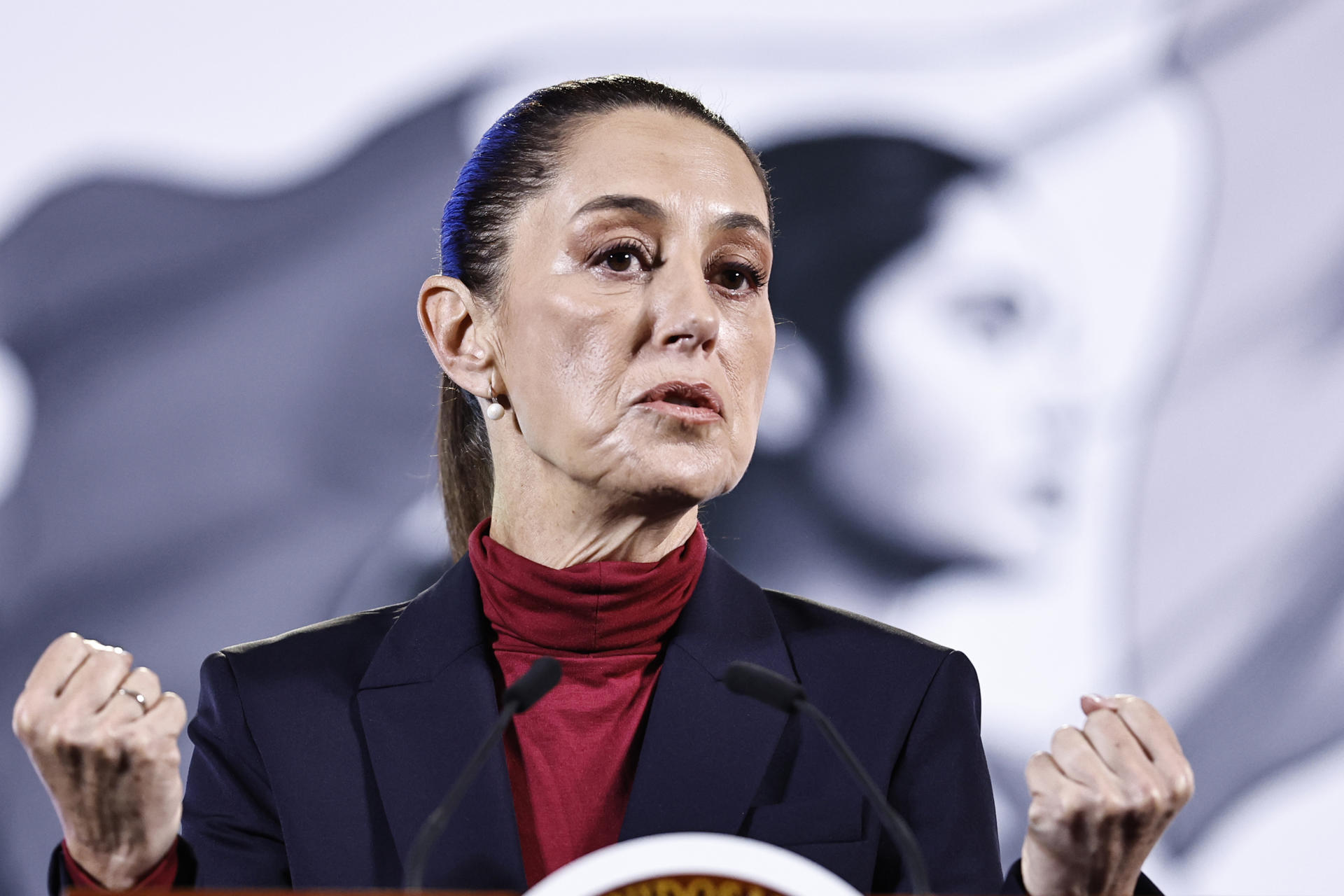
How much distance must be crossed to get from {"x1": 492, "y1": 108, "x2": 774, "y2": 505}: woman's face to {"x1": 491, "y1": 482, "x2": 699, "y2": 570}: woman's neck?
5 centimetres

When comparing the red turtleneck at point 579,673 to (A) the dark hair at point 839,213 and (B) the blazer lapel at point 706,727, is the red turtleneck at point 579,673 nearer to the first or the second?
(B) the blazer lapel at point 706,727

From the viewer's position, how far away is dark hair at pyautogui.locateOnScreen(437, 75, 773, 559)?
1572 mm

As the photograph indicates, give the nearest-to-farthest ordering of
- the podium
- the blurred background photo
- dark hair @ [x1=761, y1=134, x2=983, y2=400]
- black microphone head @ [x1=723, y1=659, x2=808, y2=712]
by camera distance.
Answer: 1. the podium
2. black microphone head @ [x1=723, y1=659, x2=808, y2=712]
3. the blurred background photo
4. dark hair @ [x1=761, y1=134, x2=983, y2=400]

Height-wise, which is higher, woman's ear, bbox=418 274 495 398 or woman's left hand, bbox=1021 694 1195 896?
woman's ear, bbox=418 274 495 398

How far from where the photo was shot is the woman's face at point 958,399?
6.81 feet

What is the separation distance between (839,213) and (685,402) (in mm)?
892

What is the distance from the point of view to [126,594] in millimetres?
2051

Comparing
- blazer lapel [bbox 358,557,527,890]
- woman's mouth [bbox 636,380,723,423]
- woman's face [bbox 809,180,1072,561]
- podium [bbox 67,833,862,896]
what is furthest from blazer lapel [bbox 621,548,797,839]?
woman's face [bbox 809,180,1072,561]

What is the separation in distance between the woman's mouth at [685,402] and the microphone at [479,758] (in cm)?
42

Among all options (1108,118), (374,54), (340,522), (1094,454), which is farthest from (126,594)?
(1108,118)

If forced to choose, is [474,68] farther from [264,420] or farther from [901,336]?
[901,336]

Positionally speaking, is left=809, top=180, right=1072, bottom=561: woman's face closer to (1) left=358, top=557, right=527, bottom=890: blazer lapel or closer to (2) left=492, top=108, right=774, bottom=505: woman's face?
(2) left=492, top=108, right=774, bottom=505: woman's face

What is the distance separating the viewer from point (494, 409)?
5.14 feet

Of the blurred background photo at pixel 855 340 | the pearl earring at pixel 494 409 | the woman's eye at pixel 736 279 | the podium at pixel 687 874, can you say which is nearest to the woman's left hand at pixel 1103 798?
the podium at pixel 687 874
